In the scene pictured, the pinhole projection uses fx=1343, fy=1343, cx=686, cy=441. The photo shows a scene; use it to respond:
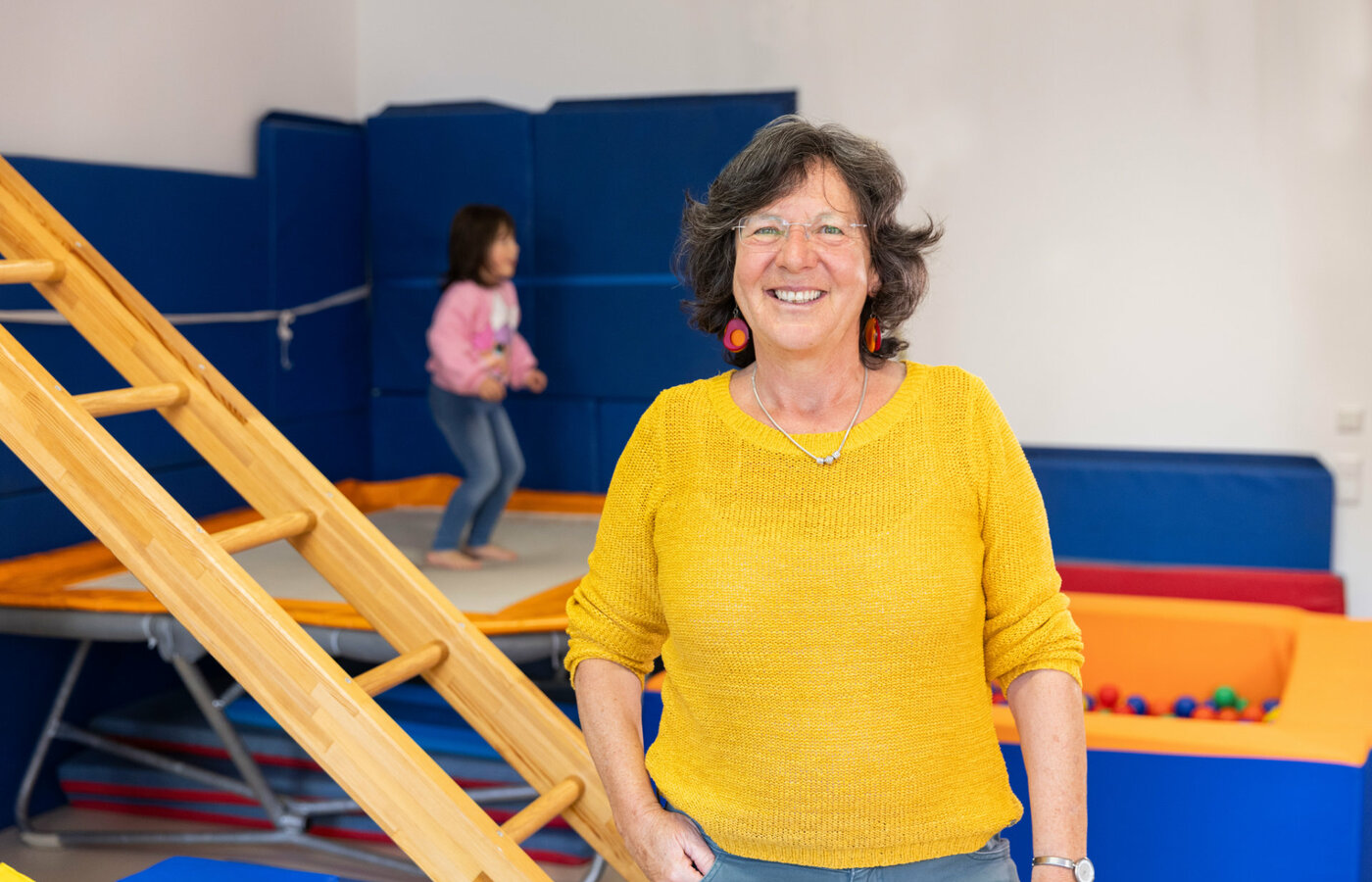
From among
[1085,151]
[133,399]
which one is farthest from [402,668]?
[1085,151]

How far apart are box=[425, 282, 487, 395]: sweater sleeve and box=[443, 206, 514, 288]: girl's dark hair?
0.06 m

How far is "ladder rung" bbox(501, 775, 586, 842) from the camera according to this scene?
2369 millimetres

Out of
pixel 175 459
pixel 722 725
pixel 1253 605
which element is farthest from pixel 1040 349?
pixel 722 725

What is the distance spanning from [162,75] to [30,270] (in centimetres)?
194

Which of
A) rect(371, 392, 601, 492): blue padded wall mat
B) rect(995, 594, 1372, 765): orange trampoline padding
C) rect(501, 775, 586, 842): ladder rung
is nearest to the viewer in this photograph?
rect(501, 775, 586, 842): ladder rung

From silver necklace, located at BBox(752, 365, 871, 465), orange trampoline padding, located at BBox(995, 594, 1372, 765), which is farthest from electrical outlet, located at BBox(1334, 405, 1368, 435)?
silver necklace, located at BBox(752, 365, 871, 465)

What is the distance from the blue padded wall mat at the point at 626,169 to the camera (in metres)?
4.70

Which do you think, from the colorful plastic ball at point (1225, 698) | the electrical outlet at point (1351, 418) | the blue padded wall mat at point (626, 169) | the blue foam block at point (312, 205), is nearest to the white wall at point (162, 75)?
the blue foam block at point (312, 205)

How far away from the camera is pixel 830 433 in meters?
1.53

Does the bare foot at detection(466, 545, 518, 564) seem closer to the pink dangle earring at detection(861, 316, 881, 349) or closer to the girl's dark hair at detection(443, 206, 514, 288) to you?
the girl's dark hair at detection(443, 206, 514, 288)

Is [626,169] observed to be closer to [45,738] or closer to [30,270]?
[30,270]

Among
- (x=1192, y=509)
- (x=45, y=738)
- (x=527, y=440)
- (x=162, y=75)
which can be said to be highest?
(x=162, y=75)

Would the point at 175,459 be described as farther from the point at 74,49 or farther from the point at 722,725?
the point at 722,725

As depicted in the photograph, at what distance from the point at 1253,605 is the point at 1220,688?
254mm
